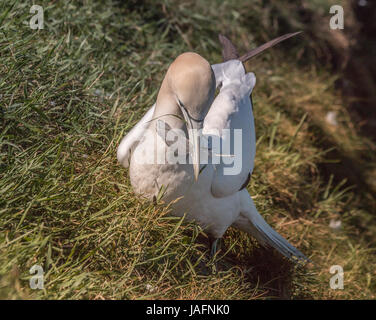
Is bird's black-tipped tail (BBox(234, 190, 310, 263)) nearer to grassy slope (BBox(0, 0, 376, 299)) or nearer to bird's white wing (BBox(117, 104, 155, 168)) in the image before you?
grassy slope (BBox(0, 0, 376, 299))

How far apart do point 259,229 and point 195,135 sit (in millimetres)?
1041

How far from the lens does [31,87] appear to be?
327 centimetres

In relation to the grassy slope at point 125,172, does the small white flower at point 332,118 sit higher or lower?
lower

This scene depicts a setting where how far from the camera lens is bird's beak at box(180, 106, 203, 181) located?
2.63m

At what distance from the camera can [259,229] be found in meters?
3.43

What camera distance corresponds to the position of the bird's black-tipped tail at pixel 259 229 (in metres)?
3.39

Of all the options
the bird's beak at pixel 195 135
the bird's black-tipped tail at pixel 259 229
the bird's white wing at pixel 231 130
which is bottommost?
the bird's black-tipped tail at pixel 259 229

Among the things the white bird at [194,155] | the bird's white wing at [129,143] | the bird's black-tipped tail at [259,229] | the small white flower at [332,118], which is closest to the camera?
the white bird at [194,155]

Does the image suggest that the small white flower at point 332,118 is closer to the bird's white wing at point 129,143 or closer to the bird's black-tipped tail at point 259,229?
the bird's black-tipped tail at point 259,229

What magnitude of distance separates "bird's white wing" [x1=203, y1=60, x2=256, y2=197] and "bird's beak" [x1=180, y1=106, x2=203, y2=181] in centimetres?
37

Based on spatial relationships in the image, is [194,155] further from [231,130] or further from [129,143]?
[231,130]

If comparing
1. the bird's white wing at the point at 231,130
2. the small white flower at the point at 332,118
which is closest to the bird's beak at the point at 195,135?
the bird's white wing at the point at 231,130

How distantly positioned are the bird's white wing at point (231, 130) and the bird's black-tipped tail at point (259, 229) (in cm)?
17

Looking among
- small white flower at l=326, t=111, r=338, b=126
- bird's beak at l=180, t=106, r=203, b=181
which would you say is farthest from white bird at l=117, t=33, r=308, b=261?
small white flower at l=326, t=111, r=338, b=126
